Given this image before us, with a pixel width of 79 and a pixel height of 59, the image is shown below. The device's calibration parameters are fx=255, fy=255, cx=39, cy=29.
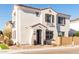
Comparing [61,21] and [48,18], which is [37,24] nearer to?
[48,18]

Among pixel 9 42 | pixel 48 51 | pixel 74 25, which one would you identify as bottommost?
pixel 48 51

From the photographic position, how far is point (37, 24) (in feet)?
11.0

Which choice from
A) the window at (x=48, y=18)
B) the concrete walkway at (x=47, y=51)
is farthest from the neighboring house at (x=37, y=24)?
the concrete walkway at (x=47, y=51)

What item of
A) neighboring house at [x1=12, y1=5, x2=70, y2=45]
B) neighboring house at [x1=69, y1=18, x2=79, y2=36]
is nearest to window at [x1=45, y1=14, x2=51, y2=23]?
neighboring house at [x1=12, y1=5, x2=70, y2=45]

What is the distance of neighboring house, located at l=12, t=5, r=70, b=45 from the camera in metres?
3.35

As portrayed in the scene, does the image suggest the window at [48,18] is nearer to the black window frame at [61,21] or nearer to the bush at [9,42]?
the black window frame at [61,21]

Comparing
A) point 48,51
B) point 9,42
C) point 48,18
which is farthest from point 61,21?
point 9,42

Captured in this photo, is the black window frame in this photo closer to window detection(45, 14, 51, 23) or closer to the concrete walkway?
window detection(45, 14, 51, 23)

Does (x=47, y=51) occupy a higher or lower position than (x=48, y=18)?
lower

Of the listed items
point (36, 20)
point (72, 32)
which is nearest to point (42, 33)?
point (36, 20)

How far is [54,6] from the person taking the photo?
333cm

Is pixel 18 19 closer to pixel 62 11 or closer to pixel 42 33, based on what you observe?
pixel 42 33

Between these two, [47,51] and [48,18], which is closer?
[47,51]

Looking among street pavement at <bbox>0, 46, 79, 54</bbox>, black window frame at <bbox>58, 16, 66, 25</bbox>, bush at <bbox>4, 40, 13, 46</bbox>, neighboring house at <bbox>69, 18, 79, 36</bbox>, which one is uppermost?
black window frame at <bbox>58, 16, 66, 25</bbox>
